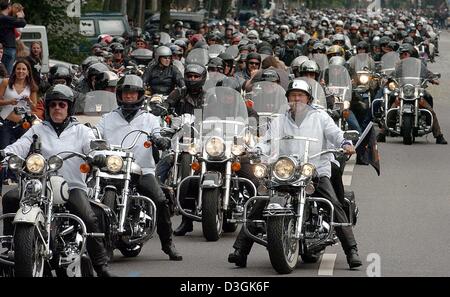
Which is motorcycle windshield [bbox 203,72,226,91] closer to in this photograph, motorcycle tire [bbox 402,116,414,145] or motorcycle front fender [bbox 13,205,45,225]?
motorcycle tire [bbox 402,116,414,145]

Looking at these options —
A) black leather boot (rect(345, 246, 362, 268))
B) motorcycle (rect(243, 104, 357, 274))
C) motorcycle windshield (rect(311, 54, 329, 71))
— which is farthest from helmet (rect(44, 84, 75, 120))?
motorcycle windshield (rect(311, 54, 329, 71))

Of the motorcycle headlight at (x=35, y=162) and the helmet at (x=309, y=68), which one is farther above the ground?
the motorcycle headlight at (x=35, y=162)

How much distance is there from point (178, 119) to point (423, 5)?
174m

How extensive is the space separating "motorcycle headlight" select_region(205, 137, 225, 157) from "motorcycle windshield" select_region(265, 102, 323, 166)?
2.00 metres

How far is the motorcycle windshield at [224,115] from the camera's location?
1617 centimetres

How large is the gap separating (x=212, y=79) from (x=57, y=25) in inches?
801

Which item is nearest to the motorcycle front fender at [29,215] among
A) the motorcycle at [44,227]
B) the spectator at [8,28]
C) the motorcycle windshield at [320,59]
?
the motorcycle at [44,227]

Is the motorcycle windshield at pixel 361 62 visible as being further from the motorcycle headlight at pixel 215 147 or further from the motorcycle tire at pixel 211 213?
the motorcycle tire at pixel 211 213

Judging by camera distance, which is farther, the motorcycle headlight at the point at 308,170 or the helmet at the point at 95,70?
the helmet at the point at 95,70

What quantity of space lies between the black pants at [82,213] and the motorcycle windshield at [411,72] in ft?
51.4

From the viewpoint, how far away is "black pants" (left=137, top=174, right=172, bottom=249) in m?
13.9

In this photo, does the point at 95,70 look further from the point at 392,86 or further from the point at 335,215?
the point at 392,86
